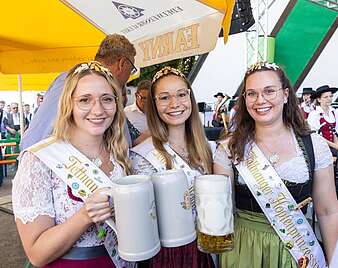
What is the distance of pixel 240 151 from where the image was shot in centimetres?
141

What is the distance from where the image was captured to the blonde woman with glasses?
3.28ft

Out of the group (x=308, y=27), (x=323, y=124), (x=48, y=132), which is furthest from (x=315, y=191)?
(x=308, y=27)

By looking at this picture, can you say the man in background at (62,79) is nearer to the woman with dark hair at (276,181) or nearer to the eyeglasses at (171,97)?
the eyeglasses at (171,97)

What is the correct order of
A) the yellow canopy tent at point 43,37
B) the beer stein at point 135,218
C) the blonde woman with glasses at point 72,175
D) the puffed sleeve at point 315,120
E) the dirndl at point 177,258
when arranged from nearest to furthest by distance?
the beer stein at point 135,218, the blonde woman with glasses at point 72,175, the dirndl at point 177,258, the yellow canopy tent at point 43,37, the puffed sleeve at point 315,120

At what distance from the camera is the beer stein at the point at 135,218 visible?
2.66 feet

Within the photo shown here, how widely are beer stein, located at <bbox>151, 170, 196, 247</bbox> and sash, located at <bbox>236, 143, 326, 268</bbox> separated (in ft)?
1.86

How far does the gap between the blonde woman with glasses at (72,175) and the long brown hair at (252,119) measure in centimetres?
50

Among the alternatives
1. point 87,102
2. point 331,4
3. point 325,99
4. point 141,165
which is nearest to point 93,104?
point 87,102

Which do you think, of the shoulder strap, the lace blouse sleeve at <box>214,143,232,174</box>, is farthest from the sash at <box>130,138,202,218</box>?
the shoulder strap

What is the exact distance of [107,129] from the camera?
4.08ft

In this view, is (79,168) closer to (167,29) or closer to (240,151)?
(240,151)

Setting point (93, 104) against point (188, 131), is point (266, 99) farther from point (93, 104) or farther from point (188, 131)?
point (93, 104)

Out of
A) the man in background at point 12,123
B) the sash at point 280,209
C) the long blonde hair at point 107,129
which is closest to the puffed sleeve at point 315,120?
the sash at point 280,209

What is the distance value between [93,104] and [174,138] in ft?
1.86
